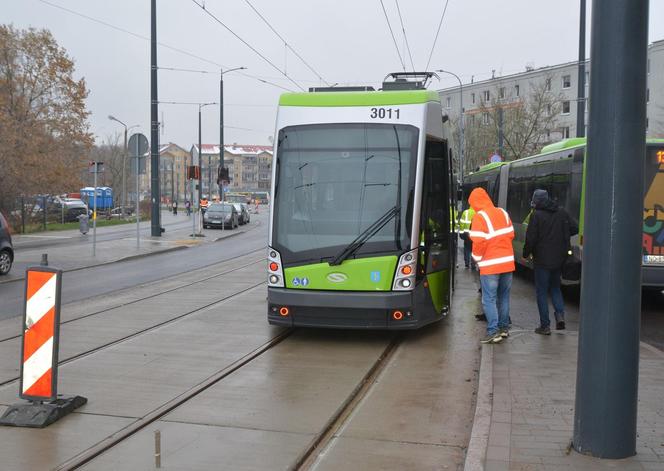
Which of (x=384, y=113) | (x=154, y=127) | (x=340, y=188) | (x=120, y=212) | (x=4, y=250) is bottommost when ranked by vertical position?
(x=120, y=212)

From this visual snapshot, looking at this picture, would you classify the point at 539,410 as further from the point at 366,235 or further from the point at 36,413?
the point at 36,413

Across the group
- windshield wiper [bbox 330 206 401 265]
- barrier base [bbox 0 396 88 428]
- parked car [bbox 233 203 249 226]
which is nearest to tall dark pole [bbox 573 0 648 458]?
barrier base [bbox 0 396 88 428]

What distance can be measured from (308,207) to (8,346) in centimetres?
394

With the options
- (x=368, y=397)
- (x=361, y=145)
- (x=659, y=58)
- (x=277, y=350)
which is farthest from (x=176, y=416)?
(x=659, y=58)

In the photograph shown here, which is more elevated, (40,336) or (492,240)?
(492,240)

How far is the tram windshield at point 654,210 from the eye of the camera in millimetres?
11047

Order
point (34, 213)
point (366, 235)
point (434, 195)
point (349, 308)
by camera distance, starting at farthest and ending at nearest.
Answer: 1. point (34, 213)
2. point (434, 195)
3. point (366, 235)
4. point (349, 308)

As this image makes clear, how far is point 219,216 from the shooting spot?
39281mm

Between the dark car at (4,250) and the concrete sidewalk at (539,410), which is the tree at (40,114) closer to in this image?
the dark car at (4,250)

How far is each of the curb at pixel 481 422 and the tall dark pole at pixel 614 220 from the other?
0.76 metres

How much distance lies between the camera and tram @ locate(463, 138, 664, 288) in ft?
36.3

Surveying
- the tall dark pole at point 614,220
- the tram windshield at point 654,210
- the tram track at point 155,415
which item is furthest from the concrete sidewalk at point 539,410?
the tram windshield at point 654,210

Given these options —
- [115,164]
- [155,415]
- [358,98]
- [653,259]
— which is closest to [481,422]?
[155,415]

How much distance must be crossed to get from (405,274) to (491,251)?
3.71 feet
